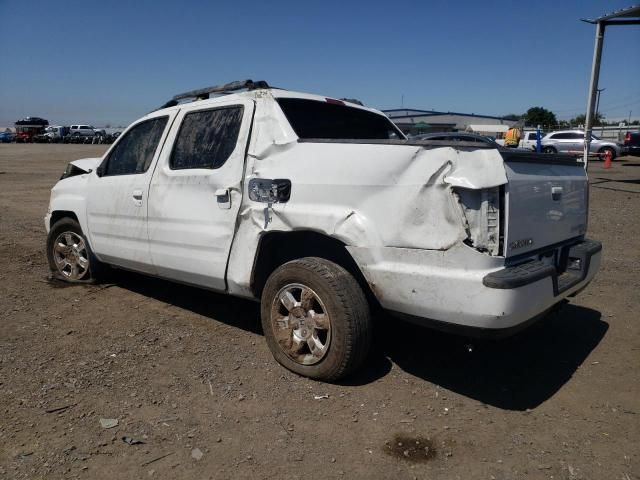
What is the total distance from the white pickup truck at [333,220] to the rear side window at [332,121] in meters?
0.01

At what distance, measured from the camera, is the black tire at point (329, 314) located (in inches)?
123

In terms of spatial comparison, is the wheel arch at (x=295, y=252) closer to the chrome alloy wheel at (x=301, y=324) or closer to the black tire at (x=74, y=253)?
the chrome alloy wheel at (x=301, y=324)

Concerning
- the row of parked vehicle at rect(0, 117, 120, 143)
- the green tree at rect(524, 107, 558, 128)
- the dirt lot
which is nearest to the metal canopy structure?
the dirt lot

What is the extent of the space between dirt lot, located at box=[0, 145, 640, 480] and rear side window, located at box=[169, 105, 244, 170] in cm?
140

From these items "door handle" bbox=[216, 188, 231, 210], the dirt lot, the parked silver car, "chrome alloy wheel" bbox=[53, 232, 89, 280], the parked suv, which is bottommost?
the dirt lot

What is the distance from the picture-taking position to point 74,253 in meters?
5.49

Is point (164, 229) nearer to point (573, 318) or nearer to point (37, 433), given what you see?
point (37, 433)

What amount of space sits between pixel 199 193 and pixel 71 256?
97.1 inches

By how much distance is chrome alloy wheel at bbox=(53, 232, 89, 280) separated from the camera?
543 cm

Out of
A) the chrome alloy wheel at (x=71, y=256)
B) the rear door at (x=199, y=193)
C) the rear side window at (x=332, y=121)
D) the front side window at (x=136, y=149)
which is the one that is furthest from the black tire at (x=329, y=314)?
the chrome alloy wheel at (x=71, y=256)

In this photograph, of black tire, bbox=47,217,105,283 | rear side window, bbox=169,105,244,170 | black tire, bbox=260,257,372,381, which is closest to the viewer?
black tire, bbox=260,257,372,381

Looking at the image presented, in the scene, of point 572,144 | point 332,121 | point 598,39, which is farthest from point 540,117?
point 332,121

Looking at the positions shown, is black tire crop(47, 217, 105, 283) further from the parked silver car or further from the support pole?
the parked silver car

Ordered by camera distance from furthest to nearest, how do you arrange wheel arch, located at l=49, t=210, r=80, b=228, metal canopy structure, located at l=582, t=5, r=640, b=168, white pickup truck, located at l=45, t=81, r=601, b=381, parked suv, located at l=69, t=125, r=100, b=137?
parked suv, located at l=69, t=125, r=100, b=137, metal canopy structure, located at l=582, t=5, r=640, b=168, wheel arch, located at l=49, t=210, r=80, b=228, white pickup truck, located at l=45, t=81, r=601, b=381
